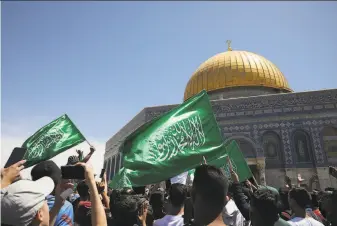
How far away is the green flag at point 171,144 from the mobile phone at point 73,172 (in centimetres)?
110

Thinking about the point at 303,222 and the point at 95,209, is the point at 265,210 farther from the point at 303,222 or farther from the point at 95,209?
the point at 95,209

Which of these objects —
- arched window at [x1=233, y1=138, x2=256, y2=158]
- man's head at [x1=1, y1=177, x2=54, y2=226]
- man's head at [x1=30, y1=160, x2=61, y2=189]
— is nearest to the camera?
man's head at [x1=1, y1=177, x2=54, y2=226]

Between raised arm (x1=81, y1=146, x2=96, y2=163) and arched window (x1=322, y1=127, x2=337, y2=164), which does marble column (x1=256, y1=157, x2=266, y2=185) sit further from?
raised arm (x1=81, y1=146, x2=96, y2=163)

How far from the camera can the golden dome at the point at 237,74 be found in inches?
790

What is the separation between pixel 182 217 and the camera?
2.79 metres

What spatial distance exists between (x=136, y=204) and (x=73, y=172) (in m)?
0.66

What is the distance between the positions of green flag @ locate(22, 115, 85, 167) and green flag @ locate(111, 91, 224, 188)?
2879mm

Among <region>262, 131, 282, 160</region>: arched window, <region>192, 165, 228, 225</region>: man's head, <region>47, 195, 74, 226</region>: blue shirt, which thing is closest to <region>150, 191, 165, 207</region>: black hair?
<region>47, 195, 74, 226</region>: blue shirt

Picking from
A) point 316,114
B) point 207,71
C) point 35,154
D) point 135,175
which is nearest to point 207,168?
point 135,175

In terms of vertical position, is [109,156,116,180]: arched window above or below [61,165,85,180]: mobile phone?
below

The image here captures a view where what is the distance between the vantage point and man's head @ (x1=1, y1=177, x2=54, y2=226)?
1415 mm

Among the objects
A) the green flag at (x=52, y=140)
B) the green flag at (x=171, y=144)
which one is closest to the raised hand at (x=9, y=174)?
the green flag at (x=171, y=144)

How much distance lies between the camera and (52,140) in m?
5.61

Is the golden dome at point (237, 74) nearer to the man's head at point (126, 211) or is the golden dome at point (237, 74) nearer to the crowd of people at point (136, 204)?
the crowd of people at point (136, 204)
